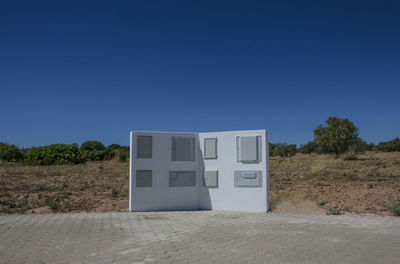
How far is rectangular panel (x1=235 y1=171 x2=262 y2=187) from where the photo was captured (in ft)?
35.0

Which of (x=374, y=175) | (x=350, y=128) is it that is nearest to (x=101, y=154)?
(x=350, y=128)

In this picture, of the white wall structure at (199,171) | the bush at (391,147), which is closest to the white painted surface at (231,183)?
the white wall structure at (199,171)

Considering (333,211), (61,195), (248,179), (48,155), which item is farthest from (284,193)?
(48,155)

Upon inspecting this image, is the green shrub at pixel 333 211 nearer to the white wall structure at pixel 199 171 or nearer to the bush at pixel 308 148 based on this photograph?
the white wall structure at pixel 199 171

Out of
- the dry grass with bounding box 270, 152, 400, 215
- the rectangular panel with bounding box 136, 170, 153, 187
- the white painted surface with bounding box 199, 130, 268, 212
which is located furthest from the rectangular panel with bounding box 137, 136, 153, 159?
the dry grass with bounding box 270, 152, 400, 215

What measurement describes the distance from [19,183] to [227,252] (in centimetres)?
1439

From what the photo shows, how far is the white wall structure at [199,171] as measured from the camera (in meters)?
10.8

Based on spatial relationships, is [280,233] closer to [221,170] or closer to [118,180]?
[221,170]

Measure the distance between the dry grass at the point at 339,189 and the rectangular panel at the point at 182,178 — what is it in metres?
3.17

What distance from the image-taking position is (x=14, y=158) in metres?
35.3

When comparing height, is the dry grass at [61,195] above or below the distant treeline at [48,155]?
below

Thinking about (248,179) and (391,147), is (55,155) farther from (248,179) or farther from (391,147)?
(391,147)

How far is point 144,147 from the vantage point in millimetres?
11078

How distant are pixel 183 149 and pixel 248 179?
2.38 meters
